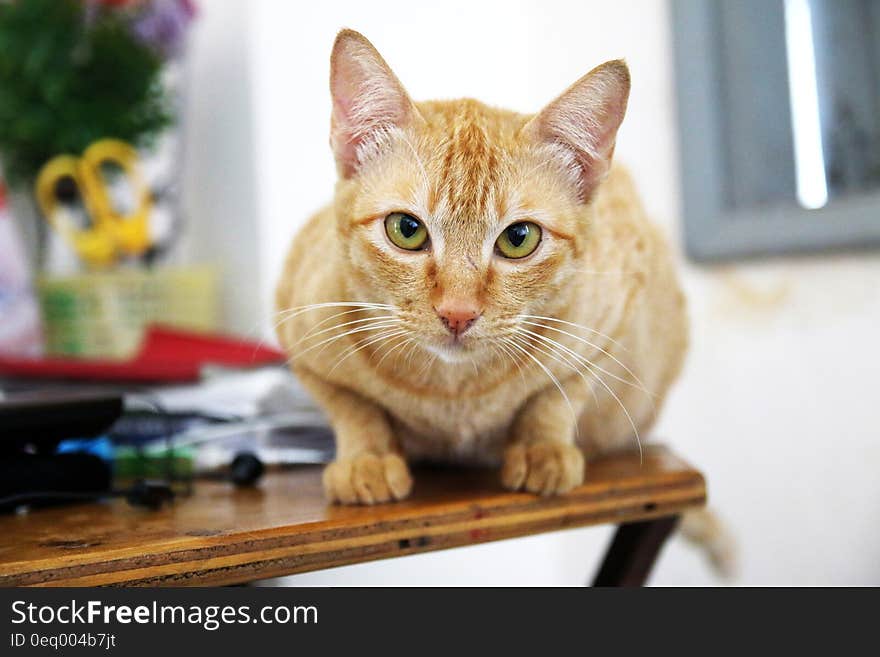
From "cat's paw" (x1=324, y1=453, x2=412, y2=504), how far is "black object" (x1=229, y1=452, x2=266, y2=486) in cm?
11

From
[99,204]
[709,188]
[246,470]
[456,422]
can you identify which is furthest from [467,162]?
[99,204]

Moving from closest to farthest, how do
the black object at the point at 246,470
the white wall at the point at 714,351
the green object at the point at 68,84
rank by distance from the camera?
1. the black object at the point at 246,470
2. the white wall at the point at 714,351
3. the green object at the point at 68,84

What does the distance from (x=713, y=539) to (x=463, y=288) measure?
0.69 metres

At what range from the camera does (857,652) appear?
0.47 metres

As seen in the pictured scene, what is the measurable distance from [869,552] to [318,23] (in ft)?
3.23

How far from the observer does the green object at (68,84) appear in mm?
1476

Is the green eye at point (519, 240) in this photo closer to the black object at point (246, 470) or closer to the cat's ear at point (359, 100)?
the cat's ear at point (359, 100)

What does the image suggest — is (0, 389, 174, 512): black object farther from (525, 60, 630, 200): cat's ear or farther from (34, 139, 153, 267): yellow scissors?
(34, 139, 153, 267): yellow scissors

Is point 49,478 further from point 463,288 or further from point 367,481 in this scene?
point 463,288

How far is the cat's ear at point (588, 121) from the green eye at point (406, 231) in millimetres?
115

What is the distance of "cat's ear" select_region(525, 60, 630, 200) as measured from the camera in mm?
548

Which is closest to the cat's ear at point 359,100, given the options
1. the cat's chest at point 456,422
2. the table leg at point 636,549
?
the cat's chest at point 456,422

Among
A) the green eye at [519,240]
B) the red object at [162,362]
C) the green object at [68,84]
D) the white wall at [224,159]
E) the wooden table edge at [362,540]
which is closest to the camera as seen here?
the wooden table edge at [362,540]

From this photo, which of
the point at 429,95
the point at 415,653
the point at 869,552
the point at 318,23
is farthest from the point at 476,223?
the point at 869,552
